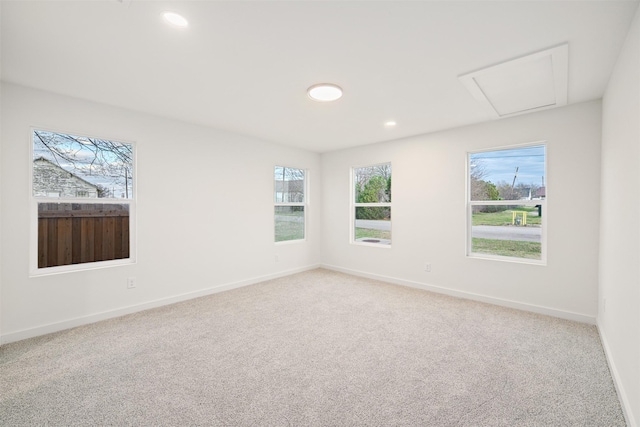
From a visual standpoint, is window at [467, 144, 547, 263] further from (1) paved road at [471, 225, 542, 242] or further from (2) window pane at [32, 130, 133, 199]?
(2) window pane at [32, 130, 133, 199]

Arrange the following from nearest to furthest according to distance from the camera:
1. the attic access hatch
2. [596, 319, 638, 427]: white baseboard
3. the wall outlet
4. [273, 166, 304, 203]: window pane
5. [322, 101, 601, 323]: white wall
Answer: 1. [596, 319, 638, 427]: white baseboard
2. the attic access hatch
3. [322, 101, 601, 323]: white wall
4. the wall outlet
5. [273, 166, 304, 203]: window pane

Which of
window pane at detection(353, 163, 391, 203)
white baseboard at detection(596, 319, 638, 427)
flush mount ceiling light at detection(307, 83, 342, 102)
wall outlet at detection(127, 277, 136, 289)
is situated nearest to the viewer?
white baseboard at detection(596, 319, 638, 427)

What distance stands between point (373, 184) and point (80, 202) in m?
4.08

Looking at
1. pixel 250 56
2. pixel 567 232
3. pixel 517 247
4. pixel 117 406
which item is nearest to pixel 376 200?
pixel 517 247

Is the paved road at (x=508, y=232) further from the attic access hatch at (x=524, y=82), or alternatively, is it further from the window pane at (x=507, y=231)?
the attic access hatch at (x=524, y=82)

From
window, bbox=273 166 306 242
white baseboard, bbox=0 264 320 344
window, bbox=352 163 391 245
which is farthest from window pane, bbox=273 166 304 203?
white baseboard, bbox=0 264 320 344

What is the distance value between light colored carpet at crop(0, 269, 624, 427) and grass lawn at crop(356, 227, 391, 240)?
1.70 meters

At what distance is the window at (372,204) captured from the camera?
480 cm

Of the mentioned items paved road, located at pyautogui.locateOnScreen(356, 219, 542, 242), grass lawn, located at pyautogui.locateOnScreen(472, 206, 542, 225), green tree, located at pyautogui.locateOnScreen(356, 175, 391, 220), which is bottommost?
paved road, located at pyautogui.locateOnScreen(356, 219, 542, 242)

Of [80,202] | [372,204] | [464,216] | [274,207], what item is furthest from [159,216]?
[464,216]

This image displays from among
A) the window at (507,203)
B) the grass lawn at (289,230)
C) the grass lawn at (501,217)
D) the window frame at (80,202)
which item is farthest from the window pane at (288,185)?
the grass lawn at (501,217)

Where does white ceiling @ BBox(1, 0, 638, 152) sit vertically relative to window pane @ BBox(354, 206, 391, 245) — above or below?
above

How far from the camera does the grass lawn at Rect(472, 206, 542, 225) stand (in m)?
3.38

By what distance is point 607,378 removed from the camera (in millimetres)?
2014
